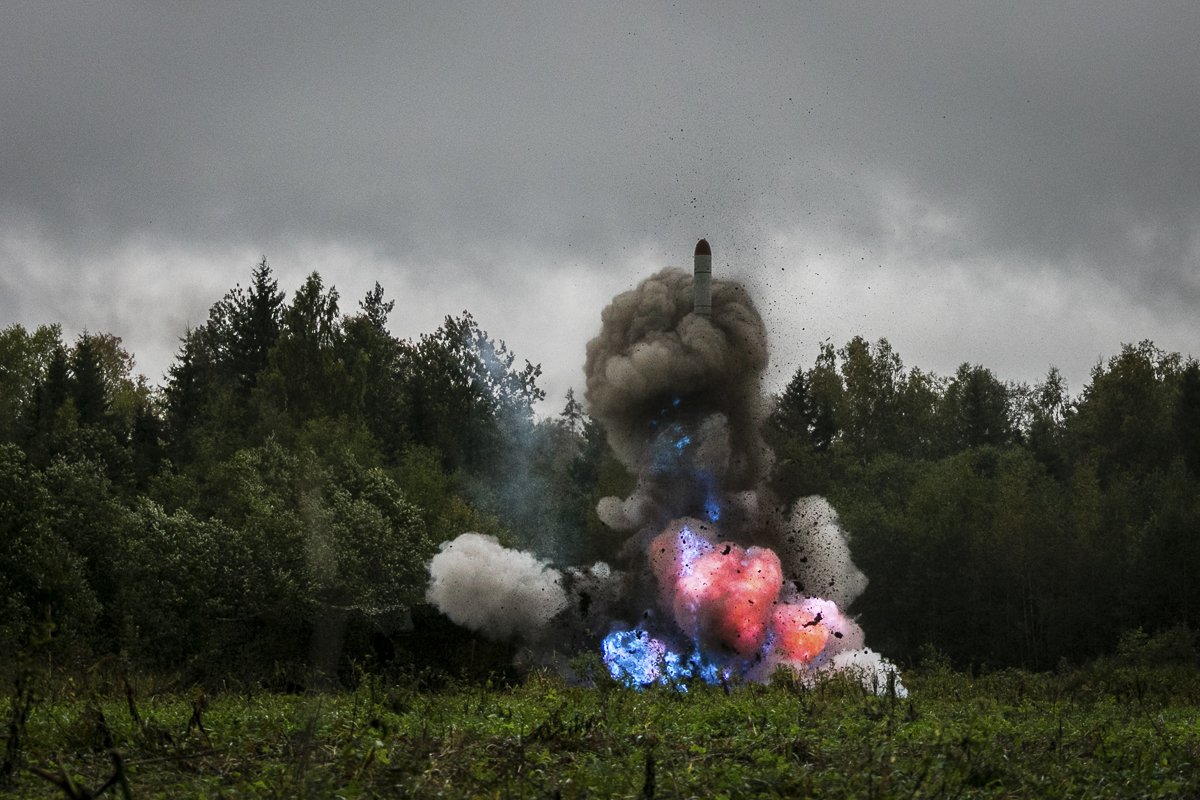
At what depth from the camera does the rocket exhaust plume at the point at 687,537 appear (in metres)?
38.7

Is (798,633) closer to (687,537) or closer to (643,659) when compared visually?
(687,537)

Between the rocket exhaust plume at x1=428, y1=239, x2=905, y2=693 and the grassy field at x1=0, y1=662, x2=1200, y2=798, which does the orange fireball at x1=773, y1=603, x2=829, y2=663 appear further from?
the grassy field at x1=0, y1=662, x2=1200, y2=798

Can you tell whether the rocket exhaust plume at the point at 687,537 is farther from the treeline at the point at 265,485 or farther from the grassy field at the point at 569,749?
the grassy field at the point at 569,749

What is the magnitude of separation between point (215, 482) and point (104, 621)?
14.7 m

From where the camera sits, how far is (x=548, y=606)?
4231cm

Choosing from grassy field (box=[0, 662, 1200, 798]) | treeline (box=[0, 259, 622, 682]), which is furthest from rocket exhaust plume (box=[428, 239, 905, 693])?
grassy field (box=[0, 662, 1200, 798])

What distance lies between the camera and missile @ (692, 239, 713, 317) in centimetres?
4097

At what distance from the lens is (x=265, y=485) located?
59.2 meters

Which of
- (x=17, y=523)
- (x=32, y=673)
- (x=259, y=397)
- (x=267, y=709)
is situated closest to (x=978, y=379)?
(x=259, y=397)

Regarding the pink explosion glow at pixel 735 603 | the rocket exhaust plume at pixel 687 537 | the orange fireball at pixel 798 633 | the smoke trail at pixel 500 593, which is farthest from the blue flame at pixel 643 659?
the smoke trail at pixel 500 593

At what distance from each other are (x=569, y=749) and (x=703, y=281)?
2512cm

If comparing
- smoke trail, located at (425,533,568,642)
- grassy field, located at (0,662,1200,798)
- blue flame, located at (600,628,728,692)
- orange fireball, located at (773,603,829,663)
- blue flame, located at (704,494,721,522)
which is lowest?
grassy field, located at (0,662,1200,798)

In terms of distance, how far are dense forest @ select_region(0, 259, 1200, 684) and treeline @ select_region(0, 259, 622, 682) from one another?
143mm

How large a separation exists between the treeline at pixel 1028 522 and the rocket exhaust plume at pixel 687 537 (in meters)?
4.53
